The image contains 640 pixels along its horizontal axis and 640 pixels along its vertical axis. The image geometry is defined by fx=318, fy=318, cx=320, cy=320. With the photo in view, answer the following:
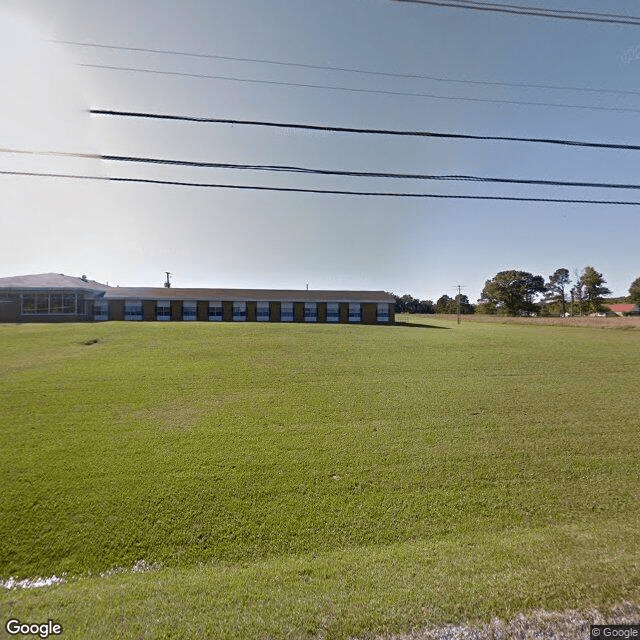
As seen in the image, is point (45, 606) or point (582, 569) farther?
point (582, 569)

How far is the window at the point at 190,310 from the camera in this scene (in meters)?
39.1

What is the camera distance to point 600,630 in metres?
2.43

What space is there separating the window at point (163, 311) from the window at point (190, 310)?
1755mm

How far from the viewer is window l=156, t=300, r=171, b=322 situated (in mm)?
38719

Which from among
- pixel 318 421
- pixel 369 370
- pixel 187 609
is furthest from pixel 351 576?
pixel 369 370

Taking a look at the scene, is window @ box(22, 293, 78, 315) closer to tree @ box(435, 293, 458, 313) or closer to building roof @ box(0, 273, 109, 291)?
building roof @ box(0, 273, 109, 291)

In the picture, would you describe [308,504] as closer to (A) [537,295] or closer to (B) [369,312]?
(B) [369,312]

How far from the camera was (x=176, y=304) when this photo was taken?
3906 cm

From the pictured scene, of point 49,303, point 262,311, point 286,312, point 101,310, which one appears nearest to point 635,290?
point 286,312

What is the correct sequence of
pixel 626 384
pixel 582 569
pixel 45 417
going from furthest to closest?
pixel 626 384 → pixel 45 417 → pixel 582 569

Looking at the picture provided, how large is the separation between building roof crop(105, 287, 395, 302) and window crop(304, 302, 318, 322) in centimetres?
65

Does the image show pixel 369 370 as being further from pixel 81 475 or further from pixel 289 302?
pixel 289 302

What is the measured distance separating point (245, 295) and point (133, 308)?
43.8ft

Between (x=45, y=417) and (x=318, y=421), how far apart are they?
5.71m
